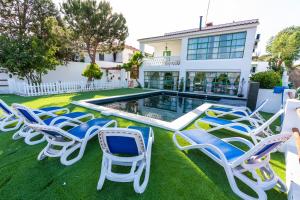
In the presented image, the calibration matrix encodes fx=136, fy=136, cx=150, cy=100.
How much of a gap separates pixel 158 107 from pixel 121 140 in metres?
7.00

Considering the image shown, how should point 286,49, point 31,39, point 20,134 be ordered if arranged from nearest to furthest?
point 20,134, point 31,39, point 286,49

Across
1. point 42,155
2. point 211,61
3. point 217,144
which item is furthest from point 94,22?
point 217,144

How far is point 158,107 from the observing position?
919 cm

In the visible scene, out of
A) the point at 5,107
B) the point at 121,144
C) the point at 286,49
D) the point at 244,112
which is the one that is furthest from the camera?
the point at 286,49

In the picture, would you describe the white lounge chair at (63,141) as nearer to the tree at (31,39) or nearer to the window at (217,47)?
the tree at (31,39)

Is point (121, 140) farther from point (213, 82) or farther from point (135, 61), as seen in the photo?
point (135, 61)

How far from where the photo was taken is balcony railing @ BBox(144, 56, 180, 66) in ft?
52.4

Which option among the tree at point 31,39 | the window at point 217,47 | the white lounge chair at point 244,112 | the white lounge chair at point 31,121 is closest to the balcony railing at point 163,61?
the window at point 217,47

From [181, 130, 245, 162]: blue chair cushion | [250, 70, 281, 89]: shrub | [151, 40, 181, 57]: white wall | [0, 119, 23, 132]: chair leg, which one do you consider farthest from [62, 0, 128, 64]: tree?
[181, 130, 245, 162]: blue chair cushion

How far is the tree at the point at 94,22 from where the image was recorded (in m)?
14.0

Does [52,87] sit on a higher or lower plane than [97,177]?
higher

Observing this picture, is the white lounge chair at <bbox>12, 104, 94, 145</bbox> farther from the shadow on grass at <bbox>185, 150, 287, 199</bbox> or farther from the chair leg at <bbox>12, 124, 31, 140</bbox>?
the shadow on grass at <bbox>185, 150, 287, 199</bbox>

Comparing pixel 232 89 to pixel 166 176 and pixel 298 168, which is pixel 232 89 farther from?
pixel 166 176

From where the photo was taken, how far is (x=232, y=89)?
12.9 m
